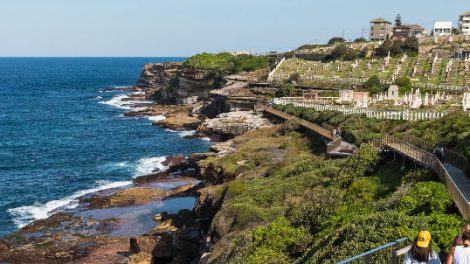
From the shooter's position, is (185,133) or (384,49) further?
(384,49)

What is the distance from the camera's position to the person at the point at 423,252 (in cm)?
902

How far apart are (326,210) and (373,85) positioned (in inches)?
1945

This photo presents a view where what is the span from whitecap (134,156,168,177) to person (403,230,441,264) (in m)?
45.2

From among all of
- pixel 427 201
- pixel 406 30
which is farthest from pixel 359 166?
pixel 406 30

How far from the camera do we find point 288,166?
34906mm

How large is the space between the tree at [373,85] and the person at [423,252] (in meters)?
57.3

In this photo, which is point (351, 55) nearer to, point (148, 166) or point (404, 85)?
point (404, 85)

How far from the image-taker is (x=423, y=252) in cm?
905

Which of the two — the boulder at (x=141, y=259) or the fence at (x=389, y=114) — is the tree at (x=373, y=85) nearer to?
the fence at (x=389, y=114)

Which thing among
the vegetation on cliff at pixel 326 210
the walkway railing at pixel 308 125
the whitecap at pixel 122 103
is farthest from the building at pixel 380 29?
the vegetation on cliff at pixel 326 210

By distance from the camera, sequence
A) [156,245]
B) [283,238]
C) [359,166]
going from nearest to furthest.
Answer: [283,238]
[359,166]
[156,245]

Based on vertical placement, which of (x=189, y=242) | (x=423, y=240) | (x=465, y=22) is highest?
(x=465, y=22)

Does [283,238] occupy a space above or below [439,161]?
below

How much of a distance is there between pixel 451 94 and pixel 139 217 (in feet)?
121
